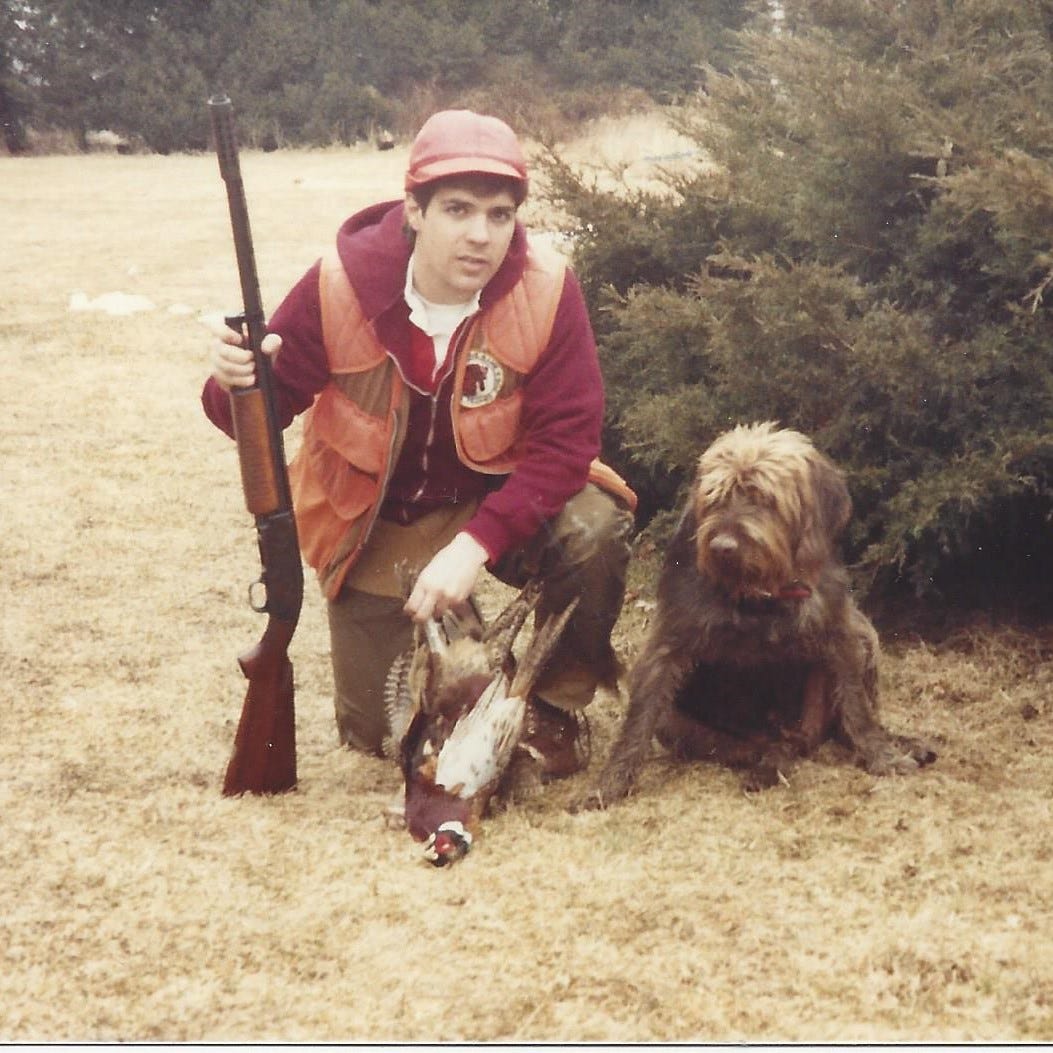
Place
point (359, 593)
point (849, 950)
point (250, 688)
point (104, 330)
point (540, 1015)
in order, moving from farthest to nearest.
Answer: point (104, 330)
point (359, 593)
point (250, 688)
point (849, 950)
point (540, 1015)

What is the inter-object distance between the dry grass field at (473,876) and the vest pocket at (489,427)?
1.09 m

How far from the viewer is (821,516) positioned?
3.54 m

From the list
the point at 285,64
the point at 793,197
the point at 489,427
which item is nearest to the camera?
the point at 489,427

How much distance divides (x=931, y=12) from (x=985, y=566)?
2131 mm

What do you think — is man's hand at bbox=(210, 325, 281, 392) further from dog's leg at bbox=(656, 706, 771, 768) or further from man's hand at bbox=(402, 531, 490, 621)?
dog's leg at bbox=(656, 706, 771, 768)

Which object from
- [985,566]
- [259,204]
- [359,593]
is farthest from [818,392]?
[259,204]

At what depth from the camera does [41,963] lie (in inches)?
108

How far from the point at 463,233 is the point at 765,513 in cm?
115

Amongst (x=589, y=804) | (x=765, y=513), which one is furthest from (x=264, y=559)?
(x=765, y=513)

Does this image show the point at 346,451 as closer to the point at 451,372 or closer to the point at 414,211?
the point at 451,372

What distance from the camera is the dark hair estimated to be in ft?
10.9

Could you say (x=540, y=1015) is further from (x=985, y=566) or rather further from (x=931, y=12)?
(x=931, y=12)

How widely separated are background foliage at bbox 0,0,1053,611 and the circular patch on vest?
1.28m

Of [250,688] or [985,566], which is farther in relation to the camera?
[985,566]
